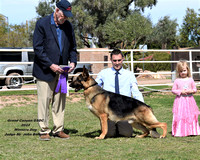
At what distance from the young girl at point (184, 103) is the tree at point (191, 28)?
3561 centimetres

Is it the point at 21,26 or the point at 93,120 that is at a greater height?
the point at 21,26

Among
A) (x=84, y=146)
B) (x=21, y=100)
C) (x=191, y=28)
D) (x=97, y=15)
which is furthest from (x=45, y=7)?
(x=84, y=146)

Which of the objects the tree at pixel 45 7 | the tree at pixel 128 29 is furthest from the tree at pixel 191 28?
the tree at pixel 45 7

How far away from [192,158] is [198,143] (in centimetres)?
117

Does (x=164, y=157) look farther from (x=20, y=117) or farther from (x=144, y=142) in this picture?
(x=20, y=117)

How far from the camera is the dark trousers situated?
5.85 metres

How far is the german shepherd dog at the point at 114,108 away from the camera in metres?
5.50

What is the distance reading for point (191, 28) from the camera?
135 feet

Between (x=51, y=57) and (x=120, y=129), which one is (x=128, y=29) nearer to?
(x=120, y=129)

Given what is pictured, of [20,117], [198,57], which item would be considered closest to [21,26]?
[198,57]

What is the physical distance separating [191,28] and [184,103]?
37066 millimetres

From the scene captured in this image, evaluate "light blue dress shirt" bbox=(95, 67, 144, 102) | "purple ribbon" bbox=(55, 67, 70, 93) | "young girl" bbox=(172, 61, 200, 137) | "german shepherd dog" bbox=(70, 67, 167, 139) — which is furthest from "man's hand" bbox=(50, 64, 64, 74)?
"young girl" bbox=(172, 61, 200, 137)

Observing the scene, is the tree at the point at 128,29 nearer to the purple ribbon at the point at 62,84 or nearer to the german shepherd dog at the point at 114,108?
the german shepherd dog at the point at 114,108

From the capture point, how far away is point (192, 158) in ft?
13.5
